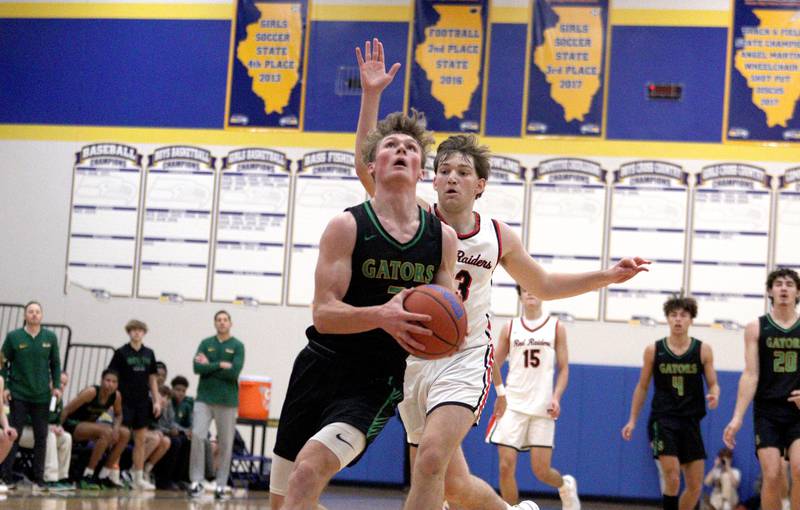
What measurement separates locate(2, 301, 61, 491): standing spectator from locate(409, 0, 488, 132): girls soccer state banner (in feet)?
19.8

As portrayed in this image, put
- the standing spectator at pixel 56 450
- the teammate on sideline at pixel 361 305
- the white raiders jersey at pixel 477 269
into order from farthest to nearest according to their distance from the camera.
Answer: the standing spectator at pixel 56 450, the white raiders jersey at pixel 477 269, the teammate on sideline at pixel 361 305

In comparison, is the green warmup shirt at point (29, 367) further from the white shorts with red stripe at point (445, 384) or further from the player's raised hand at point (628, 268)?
the player's raised hand at point (628, 268)

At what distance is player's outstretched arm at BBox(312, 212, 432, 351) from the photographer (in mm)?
4164

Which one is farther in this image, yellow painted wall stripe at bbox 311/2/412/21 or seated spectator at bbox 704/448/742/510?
yellow painted wall stripe at bbox 311/2/412/21

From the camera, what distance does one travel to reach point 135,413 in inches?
496

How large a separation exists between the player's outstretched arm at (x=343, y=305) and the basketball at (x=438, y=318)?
48 millimetres

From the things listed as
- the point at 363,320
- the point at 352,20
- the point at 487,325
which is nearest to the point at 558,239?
the point at 352,20

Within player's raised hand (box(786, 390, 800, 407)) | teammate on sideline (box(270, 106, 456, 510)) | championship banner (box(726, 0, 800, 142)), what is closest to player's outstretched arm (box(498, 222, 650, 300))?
teammate on sideline (box(270, 106, 456, 510))

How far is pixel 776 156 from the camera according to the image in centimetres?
1425

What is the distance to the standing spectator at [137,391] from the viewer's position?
12602mm

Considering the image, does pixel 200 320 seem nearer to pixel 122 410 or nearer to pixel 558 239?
pixel 122 410

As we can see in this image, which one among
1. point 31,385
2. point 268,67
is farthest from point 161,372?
point 268,67

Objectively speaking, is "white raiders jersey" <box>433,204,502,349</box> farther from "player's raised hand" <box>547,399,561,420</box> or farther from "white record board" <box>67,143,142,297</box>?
"white record board" <box>67,143,142,297</box>

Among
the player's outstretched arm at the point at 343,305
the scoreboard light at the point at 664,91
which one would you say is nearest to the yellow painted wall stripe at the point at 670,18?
the scoreboard light at the point at 664,91
